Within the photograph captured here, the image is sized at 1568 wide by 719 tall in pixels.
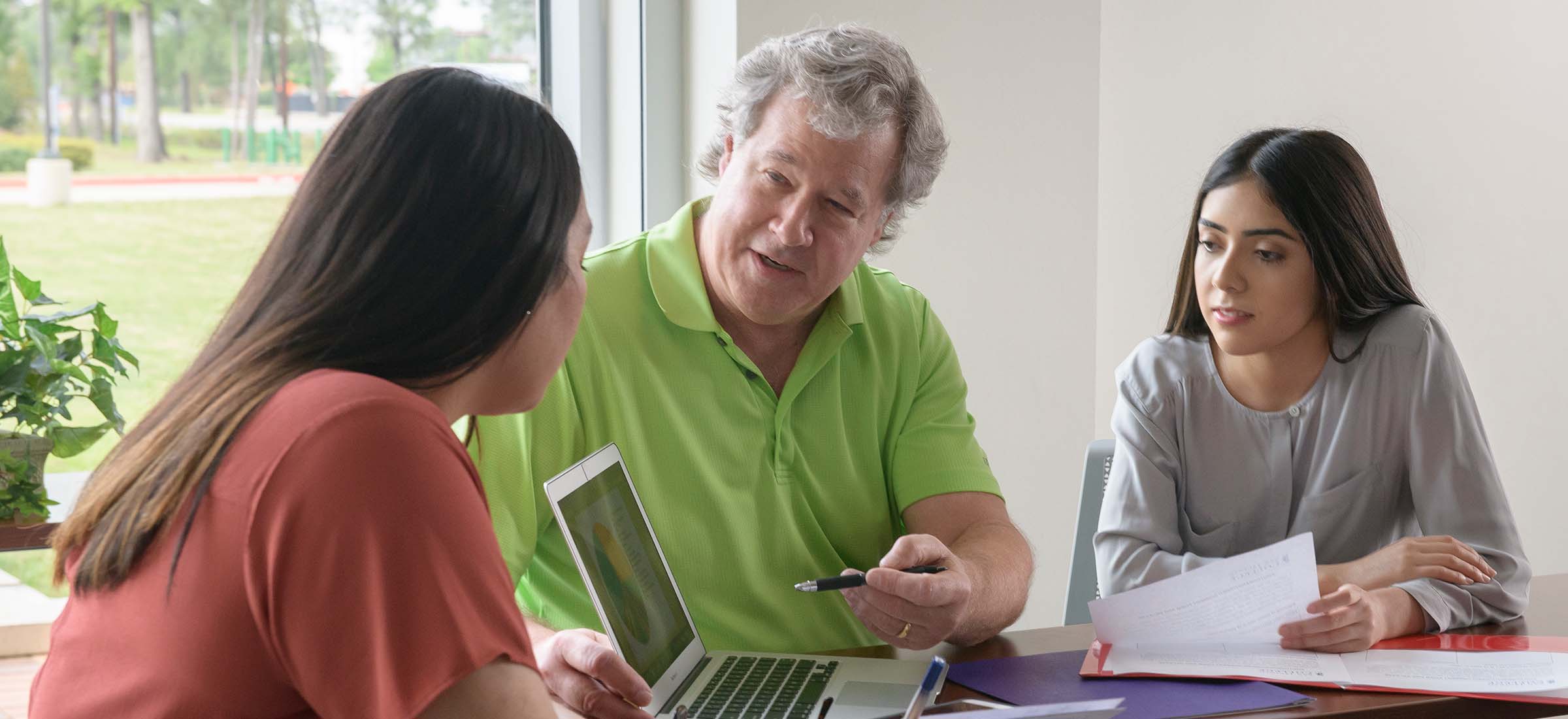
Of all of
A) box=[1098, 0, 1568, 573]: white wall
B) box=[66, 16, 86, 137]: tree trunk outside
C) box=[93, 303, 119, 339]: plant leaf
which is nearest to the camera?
box=[93, 303, 119, 339]: plant leaf

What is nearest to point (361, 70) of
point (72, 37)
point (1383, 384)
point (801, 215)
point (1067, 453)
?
point (72, 37)

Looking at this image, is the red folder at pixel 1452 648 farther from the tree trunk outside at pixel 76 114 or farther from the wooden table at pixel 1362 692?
the tree trunk outside at pixel 76 114

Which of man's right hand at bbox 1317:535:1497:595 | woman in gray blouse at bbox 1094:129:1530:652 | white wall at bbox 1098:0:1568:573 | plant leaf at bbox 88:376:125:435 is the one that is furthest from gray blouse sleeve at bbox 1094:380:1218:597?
plant leaf at bbox 88:376:125:435

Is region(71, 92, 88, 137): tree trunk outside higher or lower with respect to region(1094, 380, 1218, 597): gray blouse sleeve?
higher

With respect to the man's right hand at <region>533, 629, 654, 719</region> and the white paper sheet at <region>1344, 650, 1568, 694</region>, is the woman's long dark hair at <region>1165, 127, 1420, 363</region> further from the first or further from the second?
the man's right hand at <region>533, 629, 654, 719</region>

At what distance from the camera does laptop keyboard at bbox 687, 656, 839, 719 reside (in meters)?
1.21

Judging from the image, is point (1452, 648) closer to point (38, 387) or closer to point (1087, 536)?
point (1087, 536)

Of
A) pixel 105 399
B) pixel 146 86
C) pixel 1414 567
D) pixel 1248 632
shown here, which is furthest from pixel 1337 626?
pixel 146 86

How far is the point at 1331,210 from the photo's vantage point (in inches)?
73.4

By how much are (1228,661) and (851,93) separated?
759 millimetres

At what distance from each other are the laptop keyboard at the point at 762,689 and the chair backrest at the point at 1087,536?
2.61ft

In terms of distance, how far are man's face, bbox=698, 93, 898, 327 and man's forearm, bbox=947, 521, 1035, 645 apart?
1.15 ft

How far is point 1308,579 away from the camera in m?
1.41

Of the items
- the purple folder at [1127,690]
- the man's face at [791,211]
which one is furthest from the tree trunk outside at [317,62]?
the purple folder at [1127,690]
